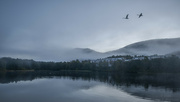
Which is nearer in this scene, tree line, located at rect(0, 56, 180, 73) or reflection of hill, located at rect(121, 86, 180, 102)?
reflection of hill, located at rect(121, 86, 180, 102)

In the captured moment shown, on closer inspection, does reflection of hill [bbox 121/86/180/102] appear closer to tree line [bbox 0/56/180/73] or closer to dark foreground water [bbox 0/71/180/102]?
dark foreground water [bbox 0/71/180/102]

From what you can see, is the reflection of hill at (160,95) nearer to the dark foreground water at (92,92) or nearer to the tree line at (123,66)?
the dark foreground water at (92,92)

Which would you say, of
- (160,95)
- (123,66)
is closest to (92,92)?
(160,95)

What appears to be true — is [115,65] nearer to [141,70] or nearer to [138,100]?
[141,70]

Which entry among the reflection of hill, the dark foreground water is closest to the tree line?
the dark foreground water

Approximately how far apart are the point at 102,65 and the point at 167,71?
144 ft

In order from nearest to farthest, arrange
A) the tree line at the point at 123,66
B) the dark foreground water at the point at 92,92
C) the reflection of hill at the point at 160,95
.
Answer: the reflection of hill at the point at 160,95 < the dark foreground water at the point at 92,92 < the tree line at the point at 123,66

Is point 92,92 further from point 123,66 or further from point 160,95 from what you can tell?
point 123,66

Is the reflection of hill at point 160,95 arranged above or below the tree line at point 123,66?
below

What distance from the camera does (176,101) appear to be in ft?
64.6

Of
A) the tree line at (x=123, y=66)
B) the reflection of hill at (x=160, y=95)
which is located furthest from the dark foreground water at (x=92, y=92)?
the tree line at (x=123, y=66)

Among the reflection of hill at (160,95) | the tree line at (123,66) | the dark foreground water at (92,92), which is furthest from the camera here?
the tree line at (123,66)

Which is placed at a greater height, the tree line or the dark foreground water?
the tree line

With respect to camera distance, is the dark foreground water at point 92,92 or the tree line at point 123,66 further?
the tree line at point 123,66
